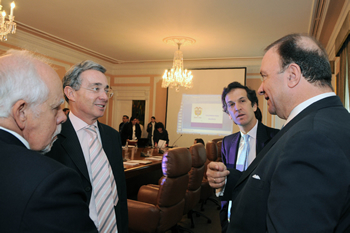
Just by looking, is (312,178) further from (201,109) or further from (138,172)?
(201,109)

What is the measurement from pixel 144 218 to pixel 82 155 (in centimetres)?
125

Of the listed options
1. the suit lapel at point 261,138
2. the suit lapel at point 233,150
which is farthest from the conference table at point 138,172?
the suit lapel at point 261,138

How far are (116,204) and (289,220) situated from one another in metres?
1.20

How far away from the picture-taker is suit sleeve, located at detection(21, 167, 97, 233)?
2.18 ft

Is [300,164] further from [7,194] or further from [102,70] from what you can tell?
[102,70]

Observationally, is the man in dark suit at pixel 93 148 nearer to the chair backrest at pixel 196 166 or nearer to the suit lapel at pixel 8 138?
the suit lapel at pixel 8 138

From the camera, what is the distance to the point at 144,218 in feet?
7.92

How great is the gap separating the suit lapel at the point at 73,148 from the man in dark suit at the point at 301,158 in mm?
884

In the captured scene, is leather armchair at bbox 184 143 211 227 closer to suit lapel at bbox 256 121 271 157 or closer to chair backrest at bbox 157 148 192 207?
chair backrest at bbox 157 148 192 207

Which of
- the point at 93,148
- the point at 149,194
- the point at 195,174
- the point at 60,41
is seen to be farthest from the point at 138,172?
the point at 60,41

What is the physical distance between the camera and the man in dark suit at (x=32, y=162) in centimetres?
66

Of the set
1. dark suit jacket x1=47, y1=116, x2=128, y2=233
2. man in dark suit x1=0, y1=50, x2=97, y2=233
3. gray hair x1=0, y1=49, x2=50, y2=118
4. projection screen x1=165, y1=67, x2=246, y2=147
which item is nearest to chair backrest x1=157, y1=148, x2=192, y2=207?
dark suit jacket x1=47, y1=116, x2=128, y2=233

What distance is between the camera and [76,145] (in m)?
1.45

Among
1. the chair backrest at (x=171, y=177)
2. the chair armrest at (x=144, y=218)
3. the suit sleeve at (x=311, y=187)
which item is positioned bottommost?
the chair armrest at (x=144, y=218)
